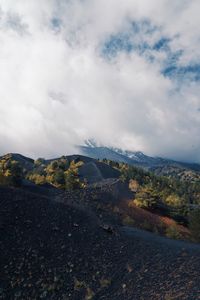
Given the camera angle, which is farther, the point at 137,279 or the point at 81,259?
the point at 81,259

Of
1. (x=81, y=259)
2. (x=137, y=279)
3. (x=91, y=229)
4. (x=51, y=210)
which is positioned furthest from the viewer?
(x=51, y=210)

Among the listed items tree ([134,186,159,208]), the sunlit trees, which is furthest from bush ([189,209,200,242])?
the sunlit trees

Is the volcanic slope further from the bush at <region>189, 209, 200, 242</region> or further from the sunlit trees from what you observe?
the sunlit trees

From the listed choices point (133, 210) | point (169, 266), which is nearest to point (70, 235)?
point (169, 266)

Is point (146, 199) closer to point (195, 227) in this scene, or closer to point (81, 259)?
point (195, 227)

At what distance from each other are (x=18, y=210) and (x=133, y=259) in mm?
11881

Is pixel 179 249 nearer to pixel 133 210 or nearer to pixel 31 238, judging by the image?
pixel 31 238

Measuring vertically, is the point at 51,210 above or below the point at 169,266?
above

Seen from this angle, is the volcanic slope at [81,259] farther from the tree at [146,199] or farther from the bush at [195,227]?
the tree at [146,199]

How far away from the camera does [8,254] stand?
23984mm

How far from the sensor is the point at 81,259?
24.4 meters

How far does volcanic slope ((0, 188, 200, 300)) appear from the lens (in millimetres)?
20500

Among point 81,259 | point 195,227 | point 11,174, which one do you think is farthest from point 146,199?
point 81,259

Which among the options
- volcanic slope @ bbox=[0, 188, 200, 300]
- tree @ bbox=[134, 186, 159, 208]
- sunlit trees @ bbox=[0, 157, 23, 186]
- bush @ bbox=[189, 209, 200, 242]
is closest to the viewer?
volcanic slope @ bbox=[0, 188, 200, 300]
